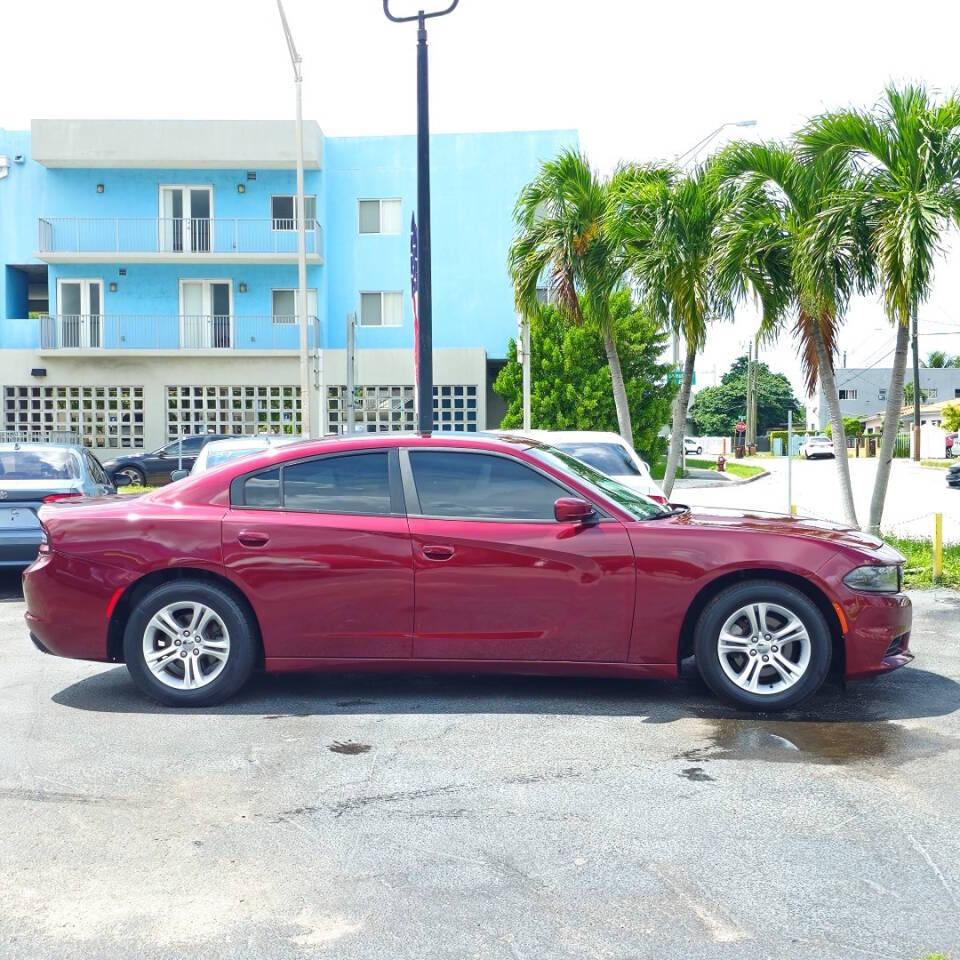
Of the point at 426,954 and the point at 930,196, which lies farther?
the point at 930,196

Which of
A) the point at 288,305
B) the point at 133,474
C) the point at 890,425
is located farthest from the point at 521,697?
the point at 288,305

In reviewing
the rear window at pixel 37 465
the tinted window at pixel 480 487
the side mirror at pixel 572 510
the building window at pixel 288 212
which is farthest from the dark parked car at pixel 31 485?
the building window at pixel 288 212

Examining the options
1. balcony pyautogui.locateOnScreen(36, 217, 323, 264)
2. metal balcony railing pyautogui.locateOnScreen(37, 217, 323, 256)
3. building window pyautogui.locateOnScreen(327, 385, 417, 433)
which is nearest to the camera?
building window pyautogui.locateOnScreen(327, 385, 417, 433)

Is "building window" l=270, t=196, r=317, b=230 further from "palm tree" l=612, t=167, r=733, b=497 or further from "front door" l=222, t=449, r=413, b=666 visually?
"front door" l=222, t=449, r=413, b=666

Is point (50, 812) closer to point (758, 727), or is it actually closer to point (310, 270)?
point (758, 727)

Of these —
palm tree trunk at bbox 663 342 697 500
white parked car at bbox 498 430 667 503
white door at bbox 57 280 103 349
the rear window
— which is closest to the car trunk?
the rear window

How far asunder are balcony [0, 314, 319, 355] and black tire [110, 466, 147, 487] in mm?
5828

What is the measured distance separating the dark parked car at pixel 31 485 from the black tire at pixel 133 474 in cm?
1728

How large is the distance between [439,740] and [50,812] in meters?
1.88

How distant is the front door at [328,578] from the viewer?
6422 mm

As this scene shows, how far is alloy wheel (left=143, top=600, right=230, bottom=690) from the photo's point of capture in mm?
6523

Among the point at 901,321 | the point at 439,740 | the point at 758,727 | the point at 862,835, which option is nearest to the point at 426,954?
the point at 862,835

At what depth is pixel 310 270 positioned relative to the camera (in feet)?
112

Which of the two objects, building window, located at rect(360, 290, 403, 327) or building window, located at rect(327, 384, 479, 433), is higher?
building window, located at rect(360, 290, 403, 327)
